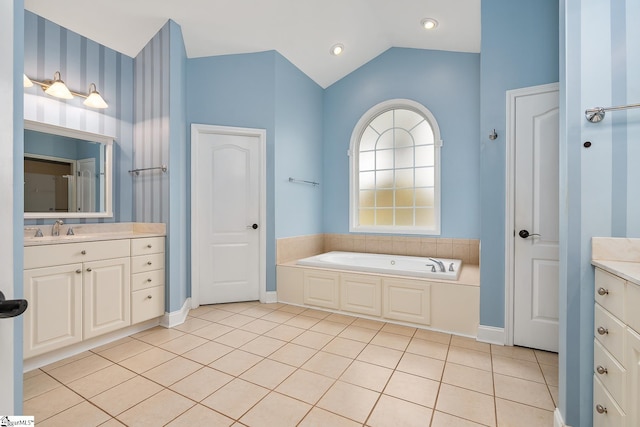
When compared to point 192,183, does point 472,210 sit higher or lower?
lower

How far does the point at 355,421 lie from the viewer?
1.52 m

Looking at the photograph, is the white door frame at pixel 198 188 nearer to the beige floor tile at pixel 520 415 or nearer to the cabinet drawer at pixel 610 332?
the beige floor tile at pixel 520 415

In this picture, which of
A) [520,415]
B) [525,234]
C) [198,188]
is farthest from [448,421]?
[198,188]

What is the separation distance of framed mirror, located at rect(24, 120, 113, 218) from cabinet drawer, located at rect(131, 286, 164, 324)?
0.89 meters

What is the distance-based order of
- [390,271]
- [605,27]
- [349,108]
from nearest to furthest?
[605,27] < [390,271] < [349,108]

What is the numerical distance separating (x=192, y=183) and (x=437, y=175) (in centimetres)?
292

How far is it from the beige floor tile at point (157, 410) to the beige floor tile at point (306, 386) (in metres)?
0.55

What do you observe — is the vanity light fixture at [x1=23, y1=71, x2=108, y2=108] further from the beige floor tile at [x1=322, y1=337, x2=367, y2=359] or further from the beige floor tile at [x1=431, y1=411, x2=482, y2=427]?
the beige floor tile at [x1=431, y1=411, x2=482, y2=427]

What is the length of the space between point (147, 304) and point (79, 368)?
673 mm

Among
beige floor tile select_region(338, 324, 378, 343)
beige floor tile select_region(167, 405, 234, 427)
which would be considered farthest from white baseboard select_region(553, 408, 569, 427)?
beige floor tile select_region(167, 405, 234, 427)

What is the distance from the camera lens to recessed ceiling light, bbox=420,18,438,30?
311cm

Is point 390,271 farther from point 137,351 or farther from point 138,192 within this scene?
point 138,192

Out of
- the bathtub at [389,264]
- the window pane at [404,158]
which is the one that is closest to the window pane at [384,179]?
the window pane at [404,158]

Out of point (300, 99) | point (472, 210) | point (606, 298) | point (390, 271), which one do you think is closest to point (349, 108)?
point (300, 99)
